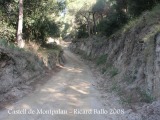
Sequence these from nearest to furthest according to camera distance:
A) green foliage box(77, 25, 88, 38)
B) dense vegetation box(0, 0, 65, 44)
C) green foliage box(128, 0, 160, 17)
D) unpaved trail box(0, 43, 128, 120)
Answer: unpaved trail box(0, 43, 128, 120) < green foliage box(128, 0, 160, 17) < dense vegetation box(0, 0, 65, 44) < green foliage box(77, 25, 88, 38)

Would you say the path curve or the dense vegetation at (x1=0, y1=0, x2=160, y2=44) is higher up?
the dense vegetation at (x1=0, y1=0, x2=160, y2=44)

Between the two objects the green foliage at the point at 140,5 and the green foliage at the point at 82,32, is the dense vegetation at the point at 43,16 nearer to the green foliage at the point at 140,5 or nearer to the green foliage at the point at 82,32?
the green foliage at the point at 140,5

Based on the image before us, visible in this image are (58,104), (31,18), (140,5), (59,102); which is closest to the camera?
(58,104)

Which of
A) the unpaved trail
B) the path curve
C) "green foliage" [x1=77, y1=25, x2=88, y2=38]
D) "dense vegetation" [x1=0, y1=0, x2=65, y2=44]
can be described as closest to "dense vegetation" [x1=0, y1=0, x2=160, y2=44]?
"dense vegetation" [x1=0, y1=0, x2=65, y2=44]

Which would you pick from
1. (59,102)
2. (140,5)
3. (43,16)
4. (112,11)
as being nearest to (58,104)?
(59,102)

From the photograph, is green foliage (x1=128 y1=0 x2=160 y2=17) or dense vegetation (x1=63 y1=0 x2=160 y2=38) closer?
green foliage (x1=128 y1=0 x2=160 y2=17)

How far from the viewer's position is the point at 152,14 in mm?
15914

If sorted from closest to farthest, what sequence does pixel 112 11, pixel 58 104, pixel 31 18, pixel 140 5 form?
pixel 58 104
pixel 140 5
pixel 31 18
pixel 112 11

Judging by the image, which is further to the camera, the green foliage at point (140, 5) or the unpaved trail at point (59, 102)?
the green foliage at point (140, 5)

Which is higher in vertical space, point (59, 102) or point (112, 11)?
point (112, 11)

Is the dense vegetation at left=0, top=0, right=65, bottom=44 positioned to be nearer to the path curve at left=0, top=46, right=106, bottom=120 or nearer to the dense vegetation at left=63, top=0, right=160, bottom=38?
the dense vegetation at left=63, top=0, right=160, bottom=38

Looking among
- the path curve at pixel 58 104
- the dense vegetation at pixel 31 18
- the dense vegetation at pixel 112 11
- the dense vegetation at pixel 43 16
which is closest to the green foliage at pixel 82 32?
the dense vegetation at pixel 112 11

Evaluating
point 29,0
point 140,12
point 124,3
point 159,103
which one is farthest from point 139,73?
point 124,3

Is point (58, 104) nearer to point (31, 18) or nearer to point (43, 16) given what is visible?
point (31, 18)
